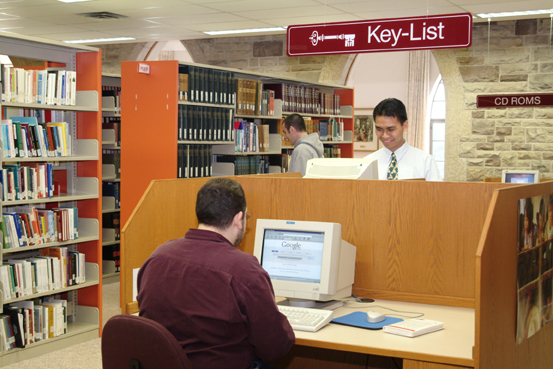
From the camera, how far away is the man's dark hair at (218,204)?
6.95 feet

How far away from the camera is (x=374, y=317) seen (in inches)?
92.9

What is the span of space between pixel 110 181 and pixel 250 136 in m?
A: 1.54

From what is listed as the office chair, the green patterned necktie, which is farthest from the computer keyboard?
the green patterned necktie

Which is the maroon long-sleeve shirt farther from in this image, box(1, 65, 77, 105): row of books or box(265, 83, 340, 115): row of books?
box(265, 83, 340, 115): row of books


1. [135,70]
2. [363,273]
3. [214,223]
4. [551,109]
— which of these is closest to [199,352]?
[214,223]

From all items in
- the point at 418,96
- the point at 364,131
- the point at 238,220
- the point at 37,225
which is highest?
the point at 418,96

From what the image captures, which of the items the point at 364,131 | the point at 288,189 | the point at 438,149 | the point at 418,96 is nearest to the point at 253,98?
the point at 288,189

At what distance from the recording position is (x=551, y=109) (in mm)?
7422

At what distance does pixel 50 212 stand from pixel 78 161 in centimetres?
52

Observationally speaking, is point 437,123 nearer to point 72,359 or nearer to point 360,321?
point 72,359

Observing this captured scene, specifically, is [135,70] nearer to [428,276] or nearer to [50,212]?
[50,212]

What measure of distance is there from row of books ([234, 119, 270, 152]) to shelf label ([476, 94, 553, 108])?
275cm

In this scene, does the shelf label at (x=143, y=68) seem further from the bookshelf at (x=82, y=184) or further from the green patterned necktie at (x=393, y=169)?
the green patterned necktie at (x=393, y=169)

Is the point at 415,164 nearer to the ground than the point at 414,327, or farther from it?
farther from it
